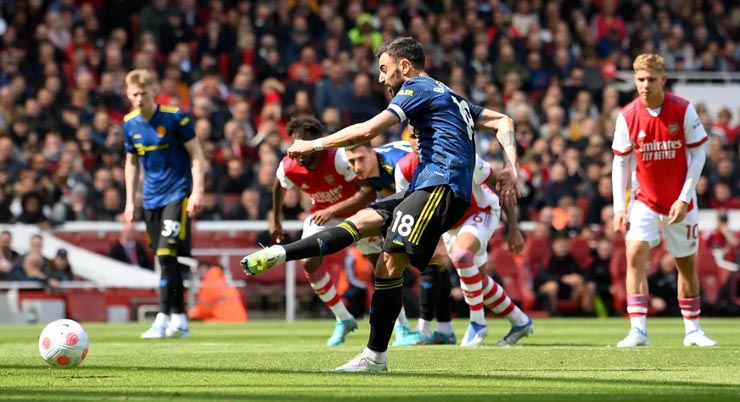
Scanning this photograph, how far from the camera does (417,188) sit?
8.20 m

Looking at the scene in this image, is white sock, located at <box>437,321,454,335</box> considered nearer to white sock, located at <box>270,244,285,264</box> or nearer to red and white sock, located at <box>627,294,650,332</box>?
red and white sock, located at <box>627,294,650,332</box>

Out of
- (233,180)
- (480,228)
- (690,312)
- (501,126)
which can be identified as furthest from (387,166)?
(233,180)

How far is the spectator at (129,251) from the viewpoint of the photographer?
19094 mm

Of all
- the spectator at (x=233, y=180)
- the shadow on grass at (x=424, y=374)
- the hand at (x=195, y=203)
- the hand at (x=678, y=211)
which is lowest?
the shadow on grass at (x=424, y=374)

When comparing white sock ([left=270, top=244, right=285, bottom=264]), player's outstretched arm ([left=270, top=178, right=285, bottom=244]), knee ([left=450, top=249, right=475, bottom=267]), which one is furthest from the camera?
player's outstretched arm ([left=270, top=178, right=285, bottom=244])

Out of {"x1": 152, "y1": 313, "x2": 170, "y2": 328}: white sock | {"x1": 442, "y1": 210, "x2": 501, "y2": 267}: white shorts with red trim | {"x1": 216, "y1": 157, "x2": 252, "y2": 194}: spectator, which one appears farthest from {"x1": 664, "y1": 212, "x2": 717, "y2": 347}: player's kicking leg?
{"x1": 216, "y1": 157, "x2": 252, "y2": 194}: spectator

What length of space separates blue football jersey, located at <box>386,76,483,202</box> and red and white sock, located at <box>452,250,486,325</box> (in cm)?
320

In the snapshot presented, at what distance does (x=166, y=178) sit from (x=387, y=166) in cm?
299

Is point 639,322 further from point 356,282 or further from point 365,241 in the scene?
point 356,282

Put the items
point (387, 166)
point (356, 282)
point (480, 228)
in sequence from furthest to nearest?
point (356, 282) < point (480, 228) < point (387, 166)

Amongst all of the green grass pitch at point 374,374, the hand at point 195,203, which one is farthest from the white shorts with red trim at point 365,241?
the hand at point 195,203

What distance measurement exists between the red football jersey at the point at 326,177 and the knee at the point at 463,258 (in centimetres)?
110

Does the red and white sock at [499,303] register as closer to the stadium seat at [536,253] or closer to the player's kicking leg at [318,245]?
the player's kicking leg at [318,245]

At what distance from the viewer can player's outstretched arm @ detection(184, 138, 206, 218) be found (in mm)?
13133
